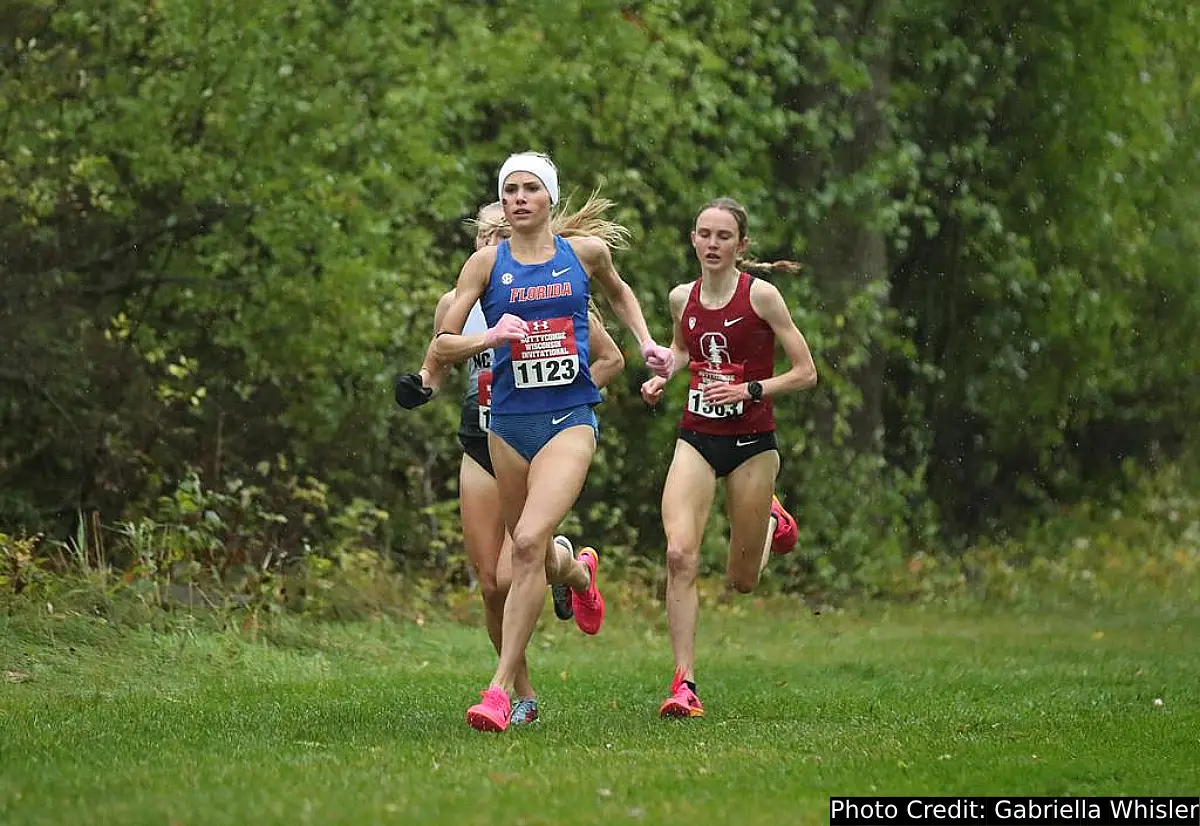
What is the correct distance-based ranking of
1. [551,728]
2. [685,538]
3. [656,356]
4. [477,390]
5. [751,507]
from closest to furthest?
[551,728], [656,356], [685,538], [477,390], [751,507]

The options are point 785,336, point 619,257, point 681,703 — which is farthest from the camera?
point 619,257

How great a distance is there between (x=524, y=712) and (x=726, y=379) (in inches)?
83.8

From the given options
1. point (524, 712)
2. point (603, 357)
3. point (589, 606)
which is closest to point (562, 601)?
point (589, 606)

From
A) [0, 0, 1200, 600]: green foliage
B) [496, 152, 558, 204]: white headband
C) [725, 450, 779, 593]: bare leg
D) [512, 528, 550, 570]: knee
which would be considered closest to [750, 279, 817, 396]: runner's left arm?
[725, 450, 779, 593]: bare leg

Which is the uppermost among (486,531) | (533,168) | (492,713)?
(533,168)

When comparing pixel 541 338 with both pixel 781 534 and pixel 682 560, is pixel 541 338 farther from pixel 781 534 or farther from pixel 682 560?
pixel 781 534

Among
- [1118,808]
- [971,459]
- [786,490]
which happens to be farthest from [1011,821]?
[971,459]

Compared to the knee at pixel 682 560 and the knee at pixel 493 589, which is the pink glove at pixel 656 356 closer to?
the knee at pixel 682 560

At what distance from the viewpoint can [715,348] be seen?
36.5 feet

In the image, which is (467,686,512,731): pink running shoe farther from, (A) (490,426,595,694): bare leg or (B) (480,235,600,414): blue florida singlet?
(B) (480,235,600,414): blue florida singlet

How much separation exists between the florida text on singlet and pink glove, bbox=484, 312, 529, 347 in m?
0.87

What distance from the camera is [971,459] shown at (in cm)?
2698

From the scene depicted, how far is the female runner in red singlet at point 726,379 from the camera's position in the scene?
10891mm

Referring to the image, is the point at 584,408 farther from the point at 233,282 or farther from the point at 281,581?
the point at 233,282
